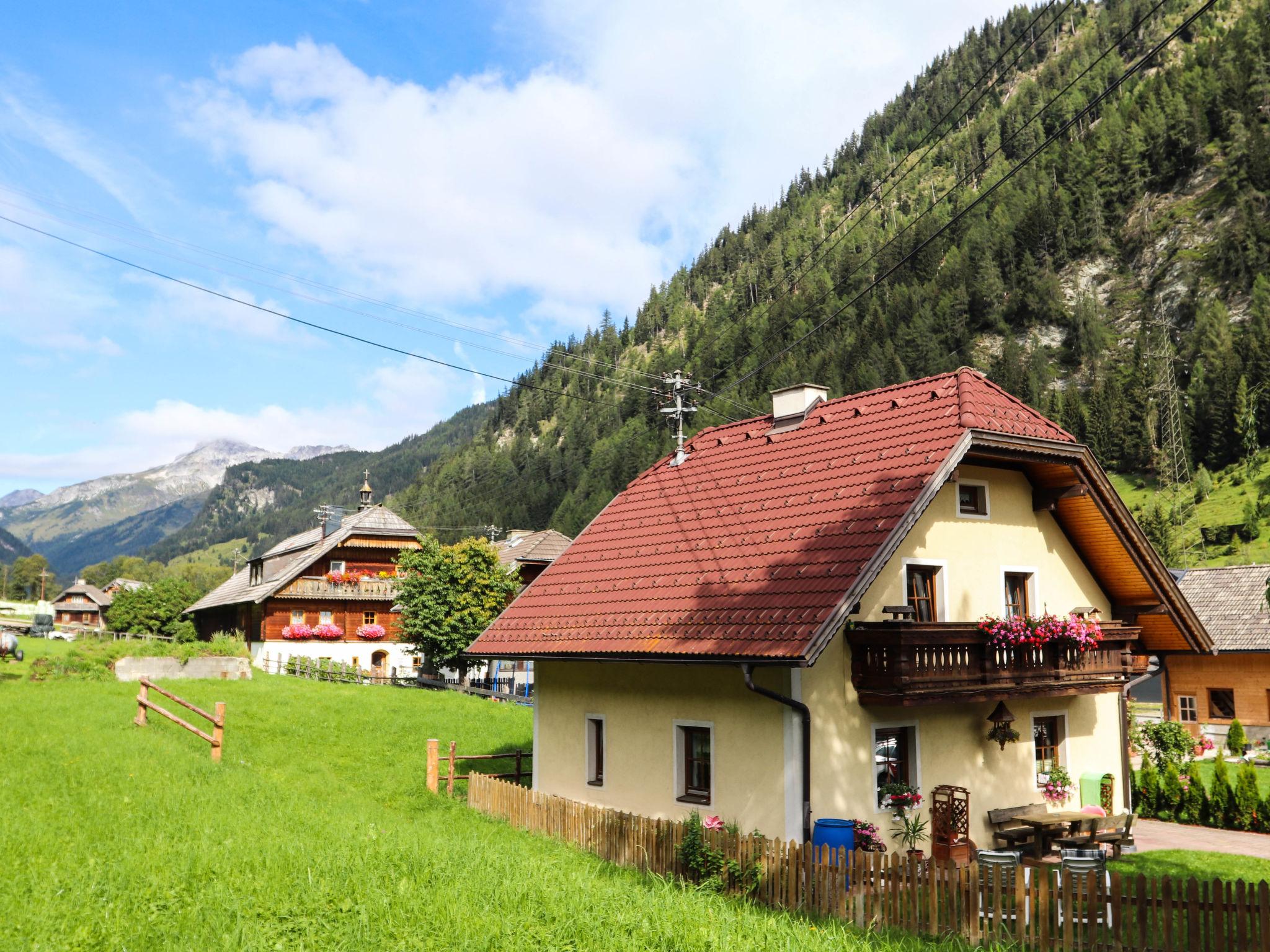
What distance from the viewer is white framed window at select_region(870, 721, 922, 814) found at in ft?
49.6

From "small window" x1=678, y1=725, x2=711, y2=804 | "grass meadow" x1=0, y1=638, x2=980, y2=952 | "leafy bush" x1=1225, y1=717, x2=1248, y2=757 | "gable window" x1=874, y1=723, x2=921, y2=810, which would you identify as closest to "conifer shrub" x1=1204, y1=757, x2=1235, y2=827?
"leafy bush" x1=1225, y1=717, x2=1248, y2=757

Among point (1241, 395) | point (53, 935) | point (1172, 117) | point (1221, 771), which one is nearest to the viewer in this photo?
point (53, 935)

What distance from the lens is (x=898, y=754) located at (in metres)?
15.5

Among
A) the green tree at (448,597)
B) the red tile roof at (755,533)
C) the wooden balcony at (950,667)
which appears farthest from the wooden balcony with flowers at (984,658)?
the green tree at (448,597)

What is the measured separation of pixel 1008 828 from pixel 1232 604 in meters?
24.9

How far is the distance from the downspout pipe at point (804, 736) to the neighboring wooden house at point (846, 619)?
0.16 ft

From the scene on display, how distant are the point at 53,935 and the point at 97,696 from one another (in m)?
20.3

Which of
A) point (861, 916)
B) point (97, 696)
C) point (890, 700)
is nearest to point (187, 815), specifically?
point (861, 916)

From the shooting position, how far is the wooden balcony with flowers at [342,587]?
54.0 meters

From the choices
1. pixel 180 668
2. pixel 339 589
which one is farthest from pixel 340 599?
pixel 180 668

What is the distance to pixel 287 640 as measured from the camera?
177 feet

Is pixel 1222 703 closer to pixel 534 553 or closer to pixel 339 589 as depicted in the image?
pixel 534 553

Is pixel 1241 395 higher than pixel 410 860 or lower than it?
higher

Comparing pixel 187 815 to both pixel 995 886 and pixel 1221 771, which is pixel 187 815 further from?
pixel 1221 771
